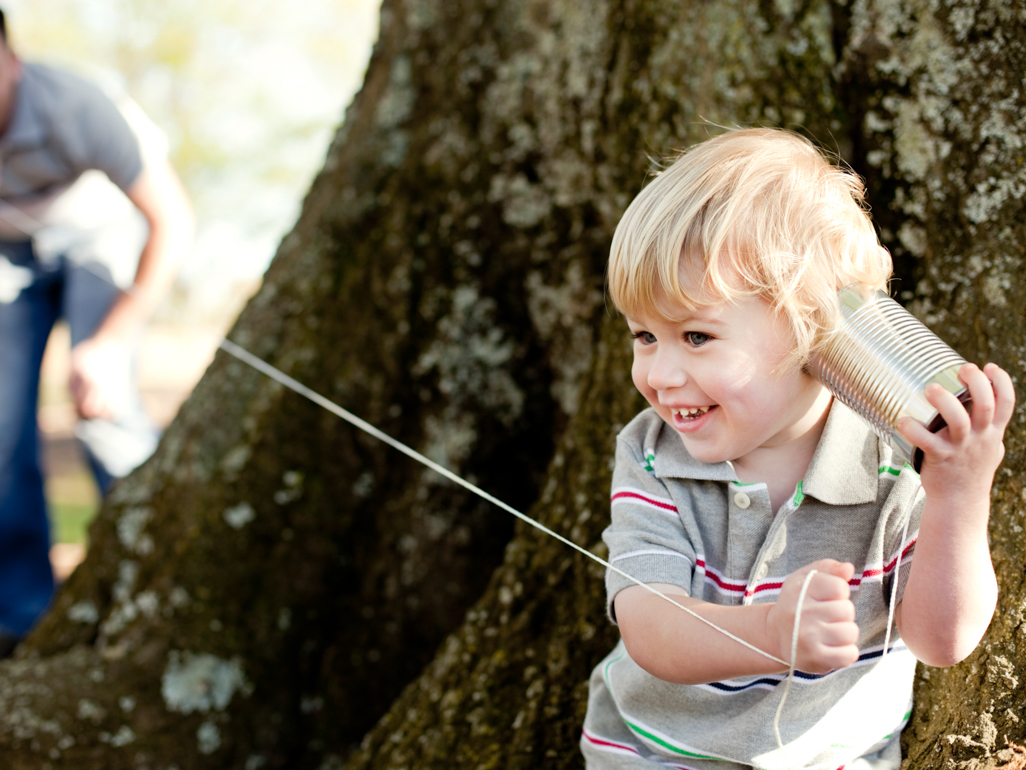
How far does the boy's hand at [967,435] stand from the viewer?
1.06 m

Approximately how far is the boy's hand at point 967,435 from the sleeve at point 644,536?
0.37m

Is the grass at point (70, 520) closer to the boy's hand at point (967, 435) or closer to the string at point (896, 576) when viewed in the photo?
the string at point (896, 576)

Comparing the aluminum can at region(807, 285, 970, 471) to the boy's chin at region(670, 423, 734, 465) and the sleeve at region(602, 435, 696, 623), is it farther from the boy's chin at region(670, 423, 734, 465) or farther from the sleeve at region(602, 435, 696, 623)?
the sleeve at region(602, 435, 696, 623)

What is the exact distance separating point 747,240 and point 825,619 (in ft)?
1.69

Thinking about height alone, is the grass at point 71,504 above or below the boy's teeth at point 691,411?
below

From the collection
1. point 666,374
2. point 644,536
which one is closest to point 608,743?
point 644,536

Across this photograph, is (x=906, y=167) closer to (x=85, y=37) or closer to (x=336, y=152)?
(x=336, y=152)

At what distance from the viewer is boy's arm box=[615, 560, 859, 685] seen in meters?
1.04

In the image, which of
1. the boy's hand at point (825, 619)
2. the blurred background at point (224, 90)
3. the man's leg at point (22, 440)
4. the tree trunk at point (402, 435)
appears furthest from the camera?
the blurred background at point (224, 90)

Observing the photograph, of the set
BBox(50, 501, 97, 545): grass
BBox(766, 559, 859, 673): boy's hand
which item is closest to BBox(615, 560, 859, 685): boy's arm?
BBox(766, 559, 859, 673): boy's hand

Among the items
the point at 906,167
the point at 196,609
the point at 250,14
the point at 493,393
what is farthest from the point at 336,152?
the point at 250,14

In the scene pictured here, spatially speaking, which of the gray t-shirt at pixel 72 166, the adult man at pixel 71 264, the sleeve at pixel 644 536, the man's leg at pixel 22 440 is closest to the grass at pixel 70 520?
the man's leg at pixel 22 440

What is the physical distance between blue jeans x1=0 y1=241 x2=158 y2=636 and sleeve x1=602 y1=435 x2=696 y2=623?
292cm

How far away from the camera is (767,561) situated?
131 centimetres
